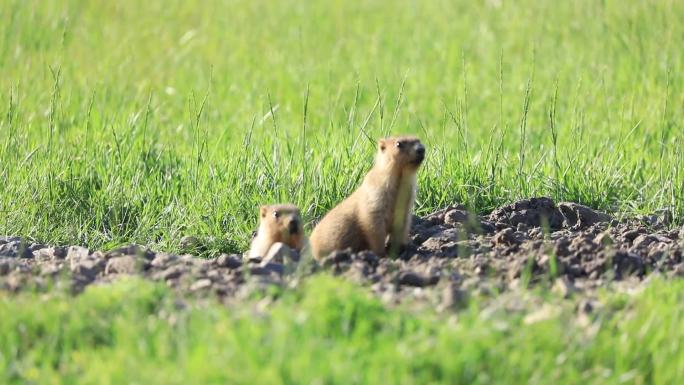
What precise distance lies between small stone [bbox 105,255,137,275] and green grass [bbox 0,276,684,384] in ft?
2.52

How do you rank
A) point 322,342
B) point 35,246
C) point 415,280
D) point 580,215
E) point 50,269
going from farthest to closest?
point 580,215
point 35,246
point 50,269
point 415,280
point 322,342

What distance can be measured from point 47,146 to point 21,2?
6428mm

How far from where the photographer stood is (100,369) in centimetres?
479

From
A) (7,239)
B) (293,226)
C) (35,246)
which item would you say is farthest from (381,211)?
(7,239)

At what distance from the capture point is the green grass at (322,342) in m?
4.75

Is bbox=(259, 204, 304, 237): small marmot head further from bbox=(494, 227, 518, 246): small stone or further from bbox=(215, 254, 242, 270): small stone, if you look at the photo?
bbox=(494, 227, 518, 246): small stone

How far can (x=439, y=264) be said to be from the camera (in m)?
6.45

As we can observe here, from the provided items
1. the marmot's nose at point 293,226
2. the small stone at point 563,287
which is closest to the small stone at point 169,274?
the marmot's nose at point 293,226

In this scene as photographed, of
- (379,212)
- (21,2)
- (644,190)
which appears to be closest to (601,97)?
(644,190)

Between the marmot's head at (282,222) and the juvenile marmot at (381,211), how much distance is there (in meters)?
0.17

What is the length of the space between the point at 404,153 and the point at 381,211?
37 cm

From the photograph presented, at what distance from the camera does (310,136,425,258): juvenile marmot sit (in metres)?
7.03

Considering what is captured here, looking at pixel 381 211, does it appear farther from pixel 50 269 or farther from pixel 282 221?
pixel 50 269

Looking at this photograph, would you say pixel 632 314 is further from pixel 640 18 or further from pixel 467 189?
pixel 640 18
